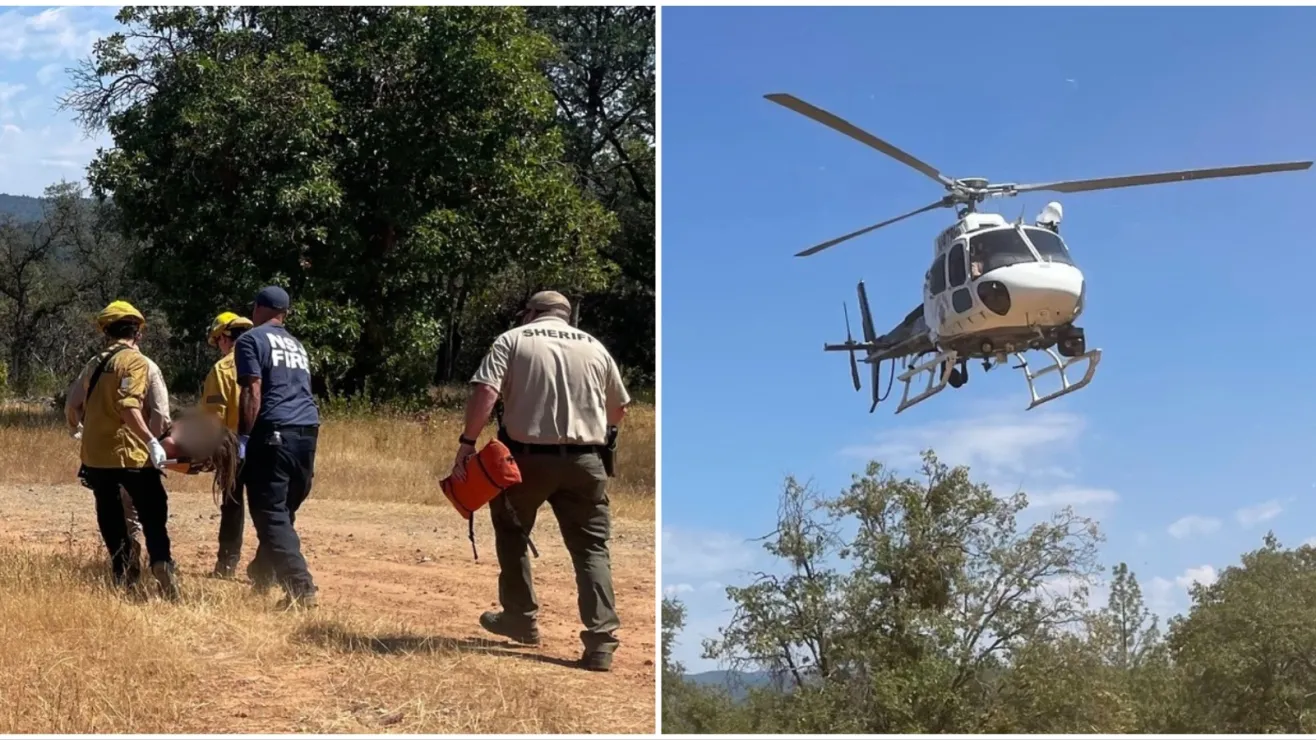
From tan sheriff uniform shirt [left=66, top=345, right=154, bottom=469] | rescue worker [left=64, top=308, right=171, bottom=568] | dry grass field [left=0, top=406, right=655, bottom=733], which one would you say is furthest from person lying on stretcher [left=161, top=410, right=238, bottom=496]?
dry grass field [left=0, top=406, right=655, bottom=733]

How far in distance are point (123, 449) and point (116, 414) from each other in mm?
203

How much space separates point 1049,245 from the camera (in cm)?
1155

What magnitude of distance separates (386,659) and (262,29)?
20.2 m

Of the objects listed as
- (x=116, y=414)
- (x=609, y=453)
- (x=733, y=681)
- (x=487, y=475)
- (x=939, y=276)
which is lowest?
(x=733, y=681)

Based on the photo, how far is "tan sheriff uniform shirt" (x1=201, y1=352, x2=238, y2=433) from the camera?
7.50m

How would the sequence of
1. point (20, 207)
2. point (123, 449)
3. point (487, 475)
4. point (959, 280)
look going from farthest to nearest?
point (20, 207) → point (959, 280) → point (123, 449) → point (487, 475)

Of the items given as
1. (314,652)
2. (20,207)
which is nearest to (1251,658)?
(314,652)

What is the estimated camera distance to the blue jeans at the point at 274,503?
21.8 ft

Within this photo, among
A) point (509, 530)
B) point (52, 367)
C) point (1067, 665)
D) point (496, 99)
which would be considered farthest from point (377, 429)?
point (52, 367)

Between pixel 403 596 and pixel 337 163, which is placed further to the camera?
pixel 337 163

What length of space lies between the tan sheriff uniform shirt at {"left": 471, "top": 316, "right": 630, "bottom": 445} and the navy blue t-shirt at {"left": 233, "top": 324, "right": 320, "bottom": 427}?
61.8 inches

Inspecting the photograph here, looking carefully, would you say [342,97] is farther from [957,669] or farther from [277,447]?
[277,447]

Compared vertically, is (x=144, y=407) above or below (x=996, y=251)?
below

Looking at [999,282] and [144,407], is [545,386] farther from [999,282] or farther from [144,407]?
[999,282]
